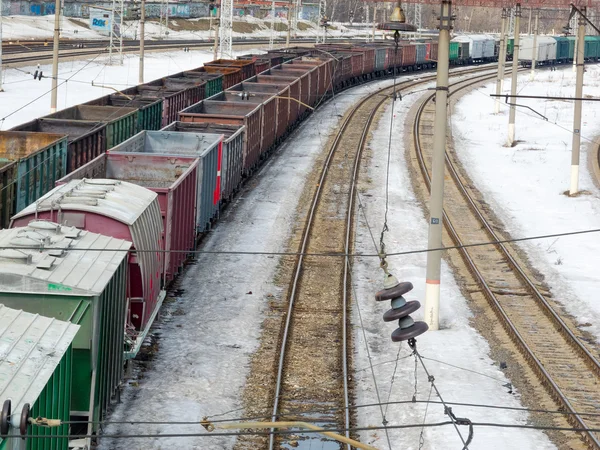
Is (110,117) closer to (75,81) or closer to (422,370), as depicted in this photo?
(422,370)

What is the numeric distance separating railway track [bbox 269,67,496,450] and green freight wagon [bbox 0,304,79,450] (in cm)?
222

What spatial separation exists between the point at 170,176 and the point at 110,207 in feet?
21.1

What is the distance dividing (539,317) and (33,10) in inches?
4125

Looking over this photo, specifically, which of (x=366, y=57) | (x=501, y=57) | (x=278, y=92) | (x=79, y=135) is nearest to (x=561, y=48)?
(x=366, y=57)

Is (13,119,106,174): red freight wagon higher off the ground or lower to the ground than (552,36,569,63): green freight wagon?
lower

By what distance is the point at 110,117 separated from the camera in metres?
27.9

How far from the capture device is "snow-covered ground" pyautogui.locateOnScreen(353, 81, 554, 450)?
13391 millimetres

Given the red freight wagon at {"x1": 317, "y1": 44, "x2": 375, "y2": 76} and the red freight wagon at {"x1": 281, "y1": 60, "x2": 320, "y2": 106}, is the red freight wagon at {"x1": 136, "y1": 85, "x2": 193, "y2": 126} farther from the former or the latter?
the red freight wagon at {"x1": 317, "y1": 44, "x2": 375, "y2": 76}

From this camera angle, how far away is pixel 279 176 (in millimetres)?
33094

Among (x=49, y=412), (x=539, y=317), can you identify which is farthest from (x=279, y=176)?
(x=49, y=412)

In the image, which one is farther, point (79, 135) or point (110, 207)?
point (79, 135)

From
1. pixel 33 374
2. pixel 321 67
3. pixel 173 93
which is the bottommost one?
pixel 33 374

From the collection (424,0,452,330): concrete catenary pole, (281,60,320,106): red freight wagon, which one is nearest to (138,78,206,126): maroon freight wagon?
(281,60,320,106): red freight wagon

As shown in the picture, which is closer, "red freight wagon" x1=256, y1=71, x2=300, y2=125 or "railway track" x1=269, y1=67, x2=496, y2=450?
"railway track" x1=269, y1=67, x2=496, y2=450
